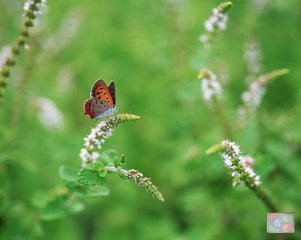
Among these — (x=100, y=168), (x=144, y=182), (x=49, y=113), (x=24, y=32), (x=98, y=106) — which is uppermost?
(x=49, y=113)

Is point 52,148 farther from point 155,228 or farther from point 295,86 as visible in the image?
point 295,86

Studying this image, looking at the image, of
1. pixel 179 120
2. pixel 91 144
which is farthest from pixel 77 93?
pixel 91 144

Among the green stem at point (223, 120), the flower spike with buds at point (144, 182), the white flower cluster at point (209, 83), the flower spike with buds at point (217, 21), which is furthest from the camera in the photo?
the green stem at point (223, 120)

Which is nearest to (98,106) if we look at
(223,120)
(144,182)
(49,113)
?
(144,182)

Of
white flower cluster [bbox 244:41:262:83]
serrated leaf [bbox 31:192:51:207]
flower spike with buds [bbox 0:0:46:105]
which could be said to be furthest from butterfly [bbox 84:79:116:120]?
white flower cluster [bbox 244:41:262:83]

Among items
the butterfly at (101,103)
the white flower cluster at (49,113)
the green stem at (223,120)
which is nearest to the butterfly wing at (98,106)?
the butterfly at (101,103)

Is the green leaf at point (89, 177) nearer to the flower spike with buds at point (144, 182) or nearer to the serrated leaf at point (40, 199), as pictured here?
the flower spike with buds at point (144, 182)

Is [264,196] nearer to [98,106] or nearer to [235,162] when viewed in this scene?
[235,162]
